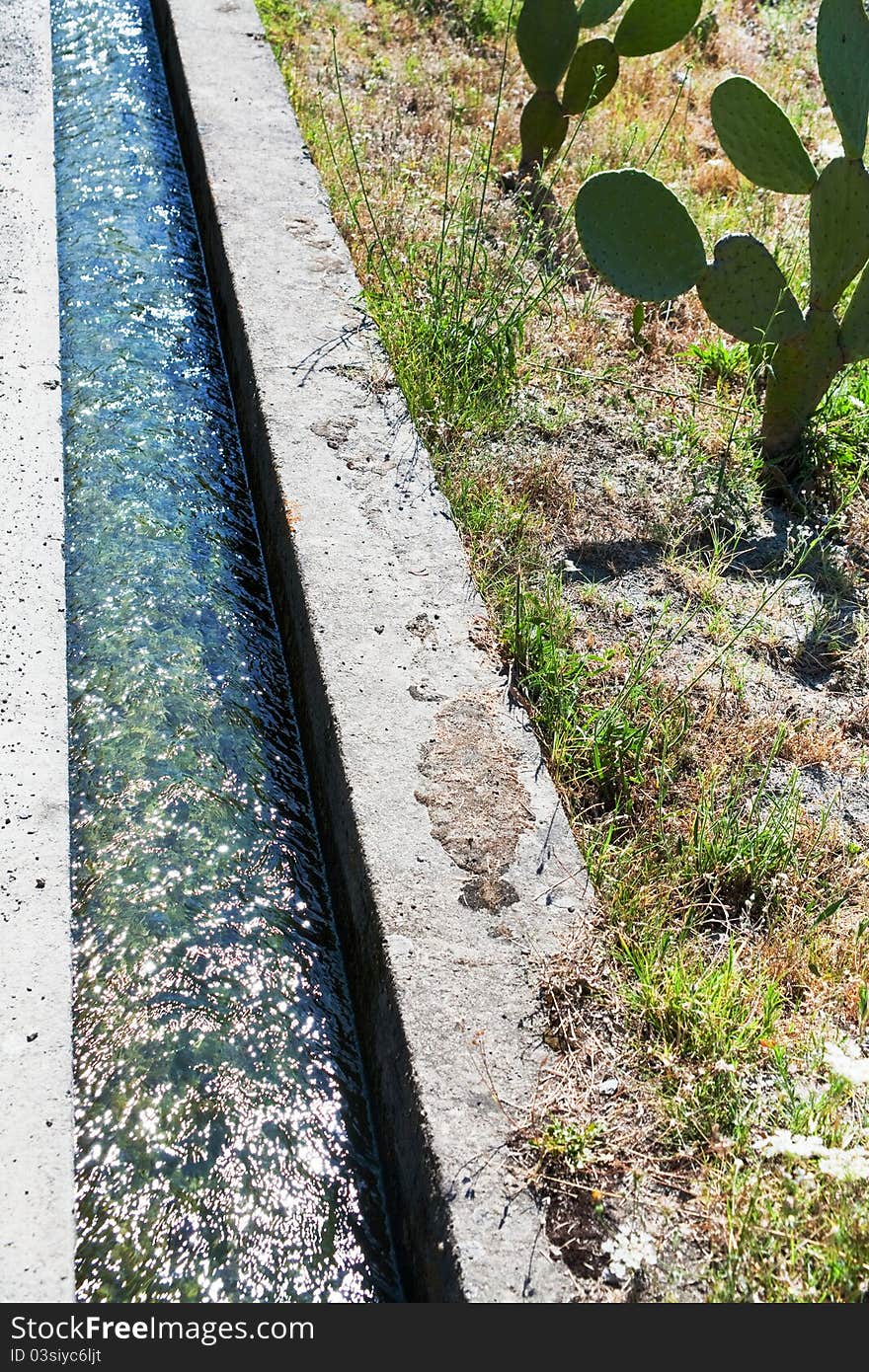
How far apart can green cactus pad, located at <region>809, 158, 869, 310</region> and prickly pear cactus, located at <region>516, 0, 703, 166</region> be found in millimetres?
1247

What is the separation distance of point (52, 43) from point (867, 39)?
381 centimetres

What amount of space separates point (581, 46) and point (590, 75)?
10 centimetres

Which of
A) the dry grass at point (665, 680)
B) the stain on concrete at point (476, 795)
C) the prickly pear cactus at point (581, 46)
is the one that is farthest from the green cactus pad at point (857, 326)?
the stain on concrete at point (476, 795)

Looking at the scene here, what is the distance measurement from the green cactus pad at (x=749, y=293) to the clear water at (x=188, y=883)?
142 cm

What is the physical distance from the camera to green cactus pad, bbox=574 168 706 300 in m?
3.33

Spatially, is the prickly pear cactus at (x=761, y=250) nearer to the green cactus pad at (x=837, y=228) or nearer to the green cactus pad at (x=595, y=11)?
the green cactus pad at (x=837, y=228)

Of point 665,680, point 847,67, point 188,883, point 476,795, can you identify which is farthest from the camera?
point 847,67

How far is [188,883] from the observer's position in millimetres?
2518

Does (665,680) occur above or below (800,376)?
below

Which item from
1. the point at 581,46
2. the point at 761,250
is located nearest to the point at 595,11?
the point at 581,46

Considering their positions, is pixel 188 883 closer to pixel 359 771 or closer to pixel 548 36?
pixel 359 771

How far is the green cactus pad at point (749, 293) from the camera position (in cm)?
335

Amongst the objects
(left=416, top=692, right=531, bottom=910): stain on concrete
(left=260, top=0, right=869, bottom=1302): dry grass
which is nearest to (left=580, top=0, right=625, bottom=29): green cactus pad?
(left=260, top=0, right=869, bottom=1302): dry grass

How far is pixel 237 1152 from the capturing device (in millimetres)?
2113
